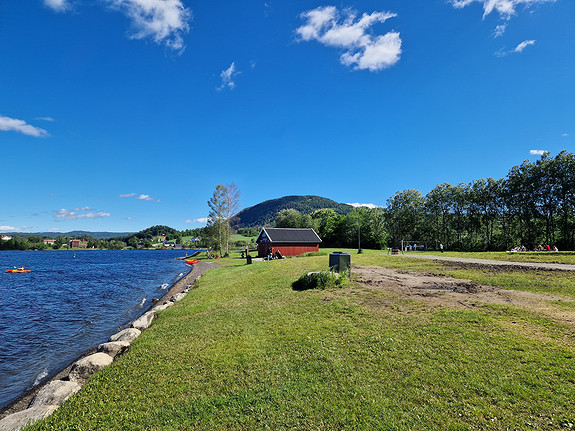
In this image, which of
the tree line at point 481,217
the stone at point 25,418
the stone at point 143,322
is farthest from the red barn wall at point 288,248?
the stone at point 25,418

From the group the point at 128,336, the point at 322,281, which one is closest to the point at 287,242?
the point at 322,281

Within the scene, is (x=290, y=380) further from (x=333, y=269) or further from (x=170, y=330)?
(x=333, y=269)

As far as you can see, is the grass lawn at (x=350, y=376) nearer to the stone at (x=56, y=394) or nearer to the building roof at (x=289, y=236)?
the stone at (x=56, y=394)

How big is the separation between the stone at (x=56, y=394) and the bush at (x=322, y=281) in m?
10.1

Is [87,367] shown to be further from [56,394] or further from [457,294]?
[457,294]

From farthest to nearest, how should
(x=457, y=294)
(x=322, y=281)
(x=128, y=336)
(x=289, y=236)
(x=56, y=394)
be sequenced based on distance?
1. (x=289, y=236)
2. (x=322, y=281)
3. (x=457, y=294)
4. (x=128, y=336)
5. (x=56, y=394)

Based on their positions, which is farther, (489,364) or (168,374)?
(168,374)

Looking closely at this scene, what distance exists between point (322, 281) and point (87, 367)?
10.2 meters

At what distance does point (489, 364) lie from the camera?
6.01m

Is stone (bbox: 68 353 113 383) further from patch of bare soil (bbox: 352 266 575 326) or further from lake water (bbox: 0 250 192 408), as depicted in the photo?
patch of bare soil (bbox: 352 266 575 326)

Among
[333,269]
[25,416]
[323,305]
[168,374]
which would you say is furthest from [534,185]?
[25,416]

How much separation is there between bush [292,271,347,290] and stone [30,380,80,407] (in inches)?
398

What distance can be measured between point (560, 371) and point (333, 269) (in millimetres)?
11402

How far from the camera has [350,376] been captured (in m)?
6.15
